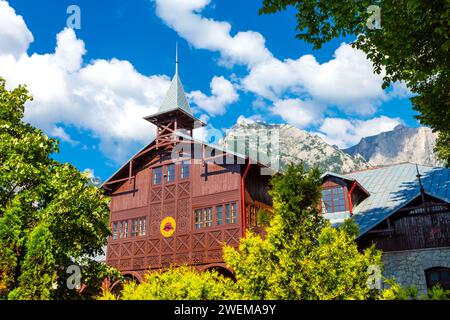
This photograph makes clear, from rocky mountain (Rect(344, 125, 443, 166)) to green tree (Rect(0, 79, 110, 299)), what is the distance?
146834 mm

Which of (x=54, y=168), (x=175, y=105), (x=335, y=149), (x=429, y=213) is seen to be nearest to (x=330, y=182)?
(x=429, y=213)

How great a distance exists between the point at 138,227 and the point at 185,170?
15.1ft

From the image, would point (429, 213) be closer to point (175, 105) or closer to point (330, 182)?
point (330, 182)

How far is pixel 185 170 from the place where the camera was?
2312 cm

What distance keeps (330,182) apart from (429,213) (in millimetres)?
6054

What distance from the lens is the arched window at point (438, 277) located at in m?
17.6

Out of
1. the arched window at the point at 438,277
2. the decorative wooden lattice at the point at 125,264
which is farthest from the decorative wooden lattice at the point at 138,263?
the arched window at the point at 438,277

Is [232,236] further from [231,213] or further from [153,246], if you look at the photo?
[153,246]

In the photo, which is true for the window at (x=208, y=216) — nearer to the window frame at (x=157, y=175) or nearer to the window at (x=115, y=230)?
the window frame at (x=157, y=175)

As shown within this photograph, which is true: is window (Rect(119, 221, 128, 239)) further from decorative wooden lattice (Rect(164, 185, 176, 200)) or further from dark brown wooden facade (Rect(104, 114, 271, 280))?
decorative wooden lattice (Rect(164, 185, 176, 200))

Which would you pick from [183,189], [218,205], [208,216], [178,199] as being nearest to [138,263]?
[178,199]

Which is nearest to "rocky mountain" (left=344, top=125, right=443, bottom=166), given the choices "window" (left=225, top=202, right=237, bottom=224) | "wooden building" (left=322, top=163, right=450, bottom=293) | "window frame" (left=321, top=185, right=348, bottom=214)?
"window frame" (left=321, top=185, right=348, bottom=214)

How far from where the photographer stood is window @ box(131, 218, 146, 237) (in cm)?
2389

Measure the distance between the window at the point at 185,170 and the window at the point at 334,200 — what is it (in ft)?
26.3
